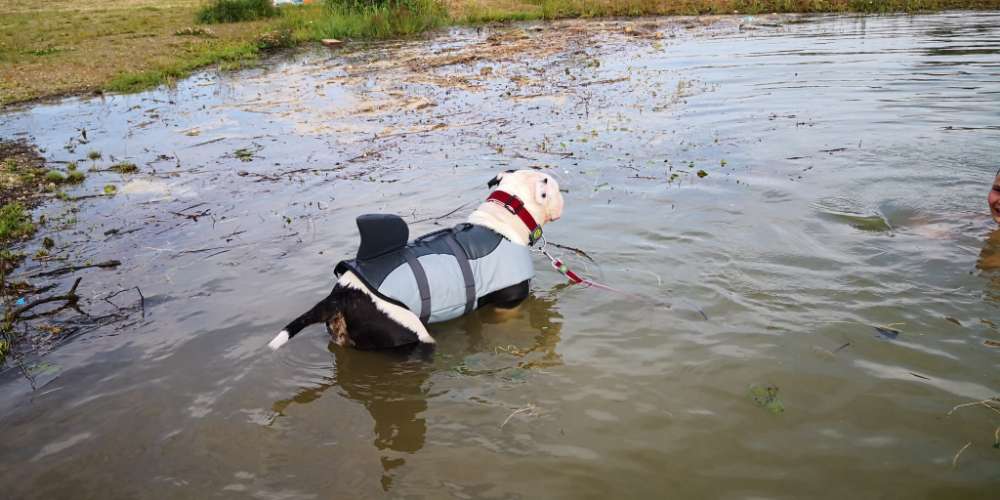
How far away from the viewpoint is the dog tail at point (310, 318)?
411cm

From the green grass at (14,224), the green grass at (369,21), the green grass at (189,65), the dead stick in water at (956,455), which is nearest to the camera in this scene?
the dead stick in water at (956,455)

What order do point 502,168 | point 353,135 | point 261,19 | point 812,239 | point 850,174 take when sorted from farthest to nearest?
point 261,19
point 353,135
point 502,168
point 850,174
point 812,239

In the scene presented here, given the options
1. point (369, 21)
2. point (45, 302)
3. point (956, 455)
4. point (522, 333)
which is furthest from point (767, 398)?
point (369, 21)

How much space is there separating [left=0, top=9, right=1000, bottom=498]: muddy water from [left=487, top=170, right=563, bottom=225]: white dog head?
738 millimetres

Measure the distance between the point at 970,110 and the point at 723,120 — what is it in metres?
3.46

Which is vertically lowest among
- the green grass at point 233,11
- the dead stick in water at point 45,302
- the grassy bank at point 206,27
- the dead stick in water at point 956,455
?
Answer: the dead stick in water at point 956,455

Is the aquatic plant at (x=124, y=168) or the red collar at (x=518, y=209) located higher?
the aquatic plant at (x=124, y=168)

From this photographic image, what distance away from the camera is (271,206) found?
752 cm

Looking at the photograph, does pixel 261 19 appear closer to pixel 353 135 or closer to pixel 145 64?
pixel 145 64

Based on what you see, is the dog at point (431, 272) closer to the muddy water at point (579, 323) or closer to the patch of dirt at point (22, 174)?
the muddy water at point (579, 323)

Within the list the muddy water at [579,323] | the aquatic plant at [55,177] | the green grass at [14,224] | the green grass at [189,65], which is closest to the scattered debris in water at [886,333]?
the muddy water at [579,323]

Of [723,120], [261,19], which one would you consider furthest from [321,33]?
[723,120]

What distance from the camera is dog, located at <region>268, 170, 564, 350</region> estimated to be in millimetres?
4250

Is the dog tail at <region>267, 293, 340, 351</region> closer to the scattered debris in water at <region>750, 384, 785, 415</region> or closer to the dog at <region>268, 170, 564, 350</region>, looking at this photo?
the dog at <region>268, 170, 564, 350</region>
